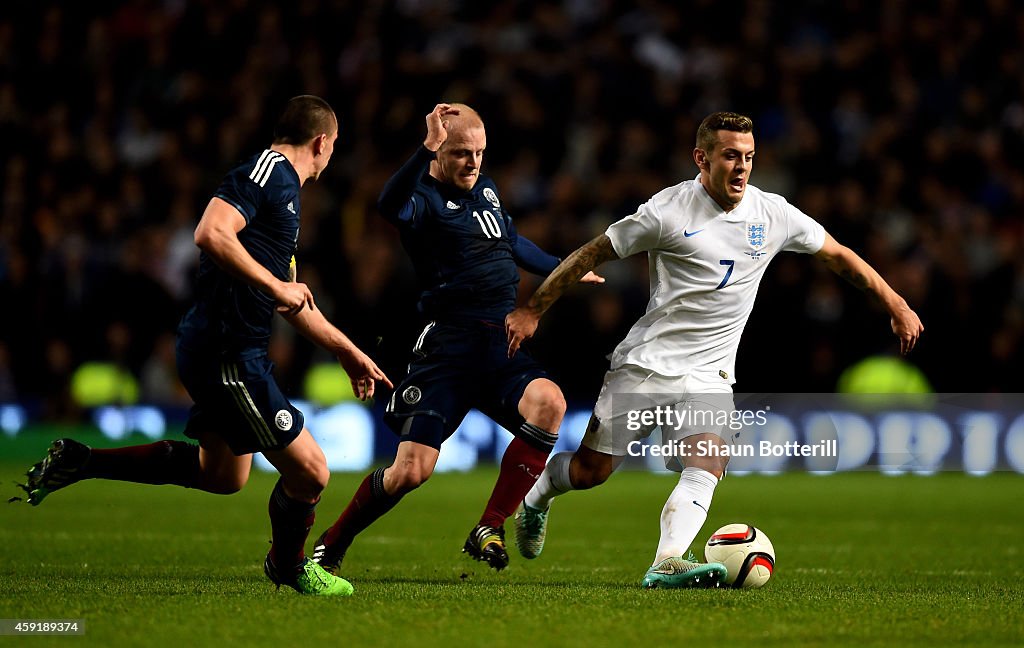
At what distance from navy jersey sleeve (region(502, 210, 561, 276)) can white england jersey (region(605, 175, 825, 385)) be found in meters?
0.83

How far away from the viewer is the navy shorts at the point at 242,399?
632cm

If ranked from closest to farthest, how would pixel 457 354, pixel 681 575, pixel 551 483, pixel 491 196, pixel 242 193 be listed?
pixel 242 193 < pixel 681 575 < pixel 457 354 < pixel 551 483 < pixel 491 196

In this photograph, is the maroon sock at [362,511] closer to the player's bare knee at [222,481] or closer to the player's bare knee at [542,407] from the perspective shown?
the player's bare knee at [222,481]

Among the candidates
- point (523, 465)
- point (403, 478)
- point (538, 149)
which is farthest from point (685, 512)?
point (538, 149)

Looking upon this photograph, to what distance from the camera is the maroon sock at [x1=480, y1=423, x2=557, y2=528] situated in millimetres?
7332

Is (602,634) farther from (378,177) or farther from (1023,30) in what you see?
(1023,30)

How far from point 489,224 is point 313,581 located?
6.90 feet

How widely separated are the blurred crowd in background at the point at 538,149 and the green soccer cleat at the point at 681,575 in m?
6.65

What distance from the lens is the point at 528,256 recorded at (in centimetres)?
793

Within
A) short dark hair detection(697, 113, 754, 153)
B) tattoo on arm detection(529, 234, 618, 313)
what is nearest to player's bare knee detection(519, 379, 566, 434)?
tattoo on arm detection(529, 234, 618, 313)

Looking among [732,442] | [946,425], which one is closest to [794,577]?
[732,442]

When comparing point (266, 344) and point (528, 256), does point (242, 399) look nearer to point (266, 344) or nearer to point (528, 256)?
point (266, 344)

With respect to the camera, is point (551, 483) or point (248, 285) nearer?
point (248, 285)

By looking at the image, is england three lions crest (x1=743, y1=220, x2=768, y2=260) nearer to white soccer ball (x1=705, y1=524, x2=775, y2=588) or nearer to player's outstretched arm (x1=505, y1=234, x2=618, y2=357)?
player's outstretched arm (x1=505, y1=234, x2=618, y2=357)
